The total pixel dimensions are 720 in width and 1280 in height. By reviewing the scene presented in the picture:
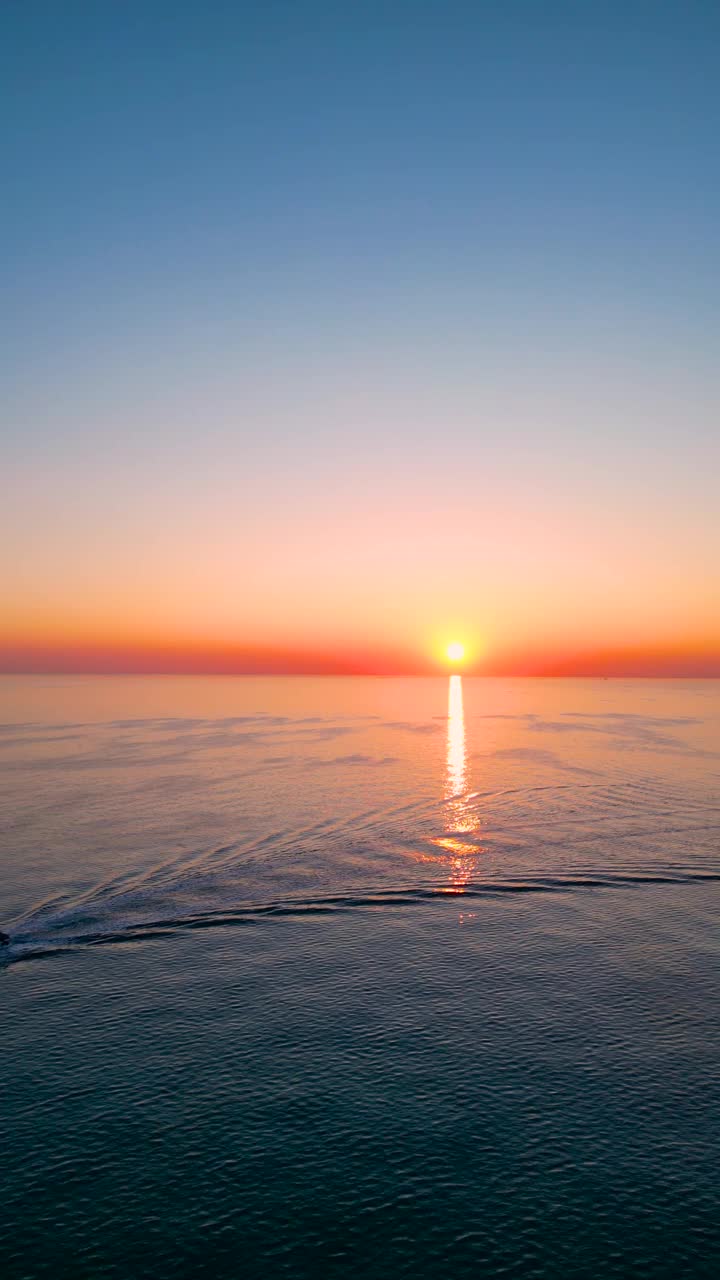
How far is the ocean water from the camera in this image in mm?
31875

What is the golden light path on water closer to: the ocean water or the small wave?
the ocean water

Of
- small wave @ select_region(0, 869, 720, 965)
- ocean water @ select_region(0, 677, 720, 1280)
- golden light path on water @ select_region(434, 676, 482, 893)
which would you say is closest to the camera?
ocean water @ select_region(0, 677, 720, 1280)

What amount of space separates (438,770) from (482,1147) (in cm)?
11558

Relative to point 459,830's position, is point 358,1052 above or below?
below

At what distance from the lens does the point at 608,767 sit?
150 metres

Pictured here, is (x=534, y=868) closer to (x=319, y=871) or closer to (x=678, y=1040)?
(x=319, y=871)

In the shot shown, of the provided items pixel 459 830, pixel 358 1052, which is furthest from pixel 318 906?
pixel 459 830

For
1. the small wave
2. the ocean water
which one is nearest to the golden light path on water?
the ocean water

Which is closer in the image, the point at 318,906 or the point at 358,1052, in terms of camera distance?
the point at 358,1052

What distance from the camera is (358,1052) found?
149 feet

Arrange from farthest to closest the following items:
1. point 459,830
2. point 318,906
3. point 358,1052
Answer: point 459,830 < point 318,906 < point 358,1052

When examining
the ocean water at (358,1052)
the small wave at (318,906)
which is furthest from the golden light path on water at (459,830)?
the small wave at (318,906)

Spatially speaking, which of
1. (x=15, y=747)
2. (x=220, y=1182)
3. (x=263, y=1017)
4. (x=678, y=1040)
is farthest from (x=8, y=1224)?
(x=15, y=747)

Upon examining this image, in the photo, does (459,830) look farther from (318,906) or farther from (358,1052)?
(358,1052)
